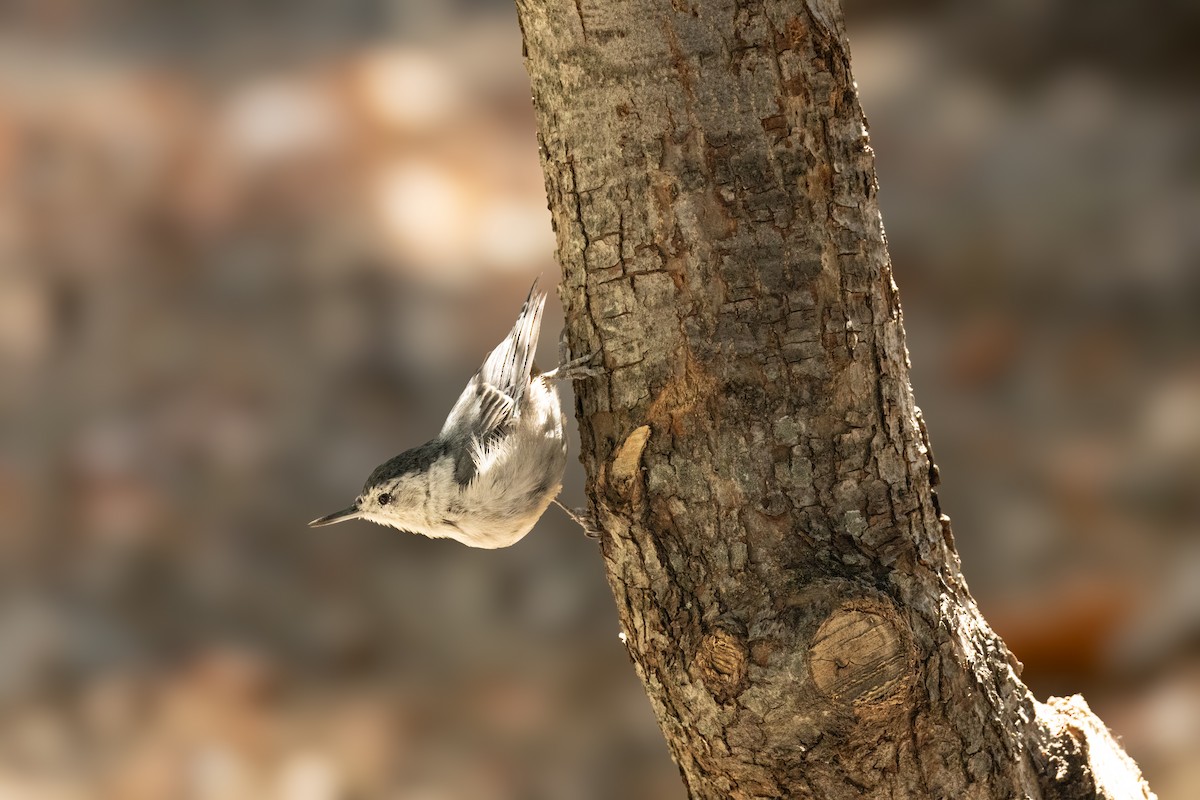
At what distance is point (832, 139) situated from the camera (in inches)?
53.5

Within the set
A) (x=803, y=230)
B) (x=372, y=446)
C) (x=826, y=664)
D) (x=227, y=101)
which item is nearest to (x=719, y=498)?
(x=826, y=664)

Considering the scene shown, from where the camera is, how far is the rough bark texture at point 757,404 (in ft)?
4.36

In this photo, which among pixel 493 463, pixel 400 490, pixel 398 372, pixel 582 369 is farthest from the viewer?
pixel 398 372

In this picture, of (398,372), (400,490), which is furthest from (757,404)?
(398,372)

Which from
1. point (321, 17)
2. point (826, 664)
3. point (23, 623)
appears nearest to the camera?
point (826, 664)

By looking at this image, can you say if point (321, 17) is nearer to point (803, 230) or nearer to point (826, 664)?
point (803, 230)

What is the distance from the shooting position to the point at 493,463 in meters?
2.07

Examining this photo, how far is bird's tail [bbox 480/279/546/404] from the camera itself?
2.12 m

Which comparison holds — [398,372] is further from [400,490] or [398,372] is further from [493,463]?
[493,463]

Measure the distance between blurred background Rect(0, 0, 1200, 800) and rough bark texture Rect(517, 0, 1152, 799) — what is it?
2.35 m

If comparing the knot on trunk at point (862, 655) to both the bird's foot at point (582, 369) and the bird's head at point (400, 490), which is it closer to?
the bird's foot at point (582, 369)

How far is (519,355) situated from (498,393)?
3.2 inches

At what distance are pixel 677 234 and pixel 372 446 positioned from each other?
258 cm

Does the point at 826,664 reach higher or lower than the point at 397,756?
higher
